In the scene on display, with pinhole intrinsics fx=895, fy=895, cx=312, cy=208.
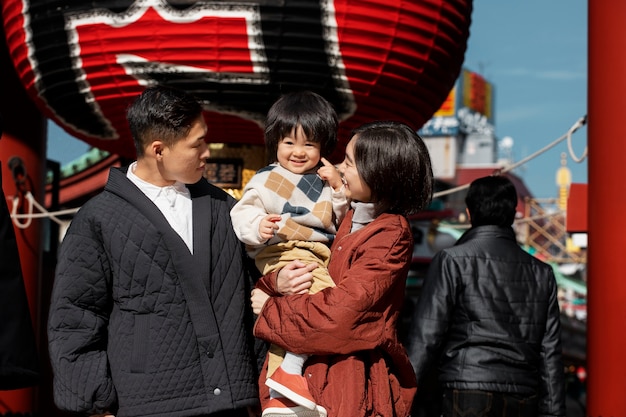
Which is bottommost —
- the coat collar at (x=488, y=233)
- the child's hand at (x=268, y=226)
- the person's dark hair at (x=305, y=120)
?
the coat collar at (x=488, y=233)

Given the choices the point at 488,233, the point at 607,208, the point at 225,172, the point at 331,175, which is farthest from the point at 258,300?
the point at 607,208

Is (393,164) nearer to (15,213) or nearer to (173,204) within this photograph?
(173,204)

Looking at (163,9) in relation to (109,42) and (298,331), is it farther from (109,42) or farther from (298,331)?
(298,331)

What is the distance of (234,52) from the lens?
3686 mm

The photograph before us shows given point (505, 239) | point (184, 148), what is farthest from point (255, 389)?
point (505, 239)

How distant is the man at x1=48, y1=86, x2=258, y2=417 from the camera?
2.55 metres

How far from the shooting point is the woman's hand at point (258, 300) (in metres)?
2.63

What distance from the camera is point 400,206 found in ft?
8.39

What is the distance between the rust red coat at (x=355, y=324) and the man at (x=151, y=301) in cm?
20

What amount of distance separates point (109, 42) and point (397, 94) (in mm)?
1291

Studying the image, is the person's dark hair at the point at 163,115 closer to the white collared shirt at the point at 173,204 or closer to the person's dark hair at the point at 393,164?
the white collared shirt at the point at 173,204

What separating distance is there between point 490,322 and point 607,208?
1265 mm

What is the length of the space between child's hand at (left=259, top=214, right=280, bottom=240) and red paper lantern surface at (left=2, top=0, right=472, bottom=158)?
135 cm

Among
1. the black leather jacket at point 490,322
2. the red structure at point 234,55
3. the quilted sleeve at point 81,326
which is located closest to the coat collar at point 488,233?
the black leather jacket at point 490,322
